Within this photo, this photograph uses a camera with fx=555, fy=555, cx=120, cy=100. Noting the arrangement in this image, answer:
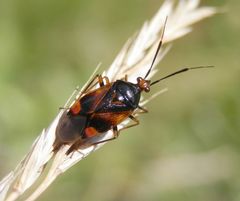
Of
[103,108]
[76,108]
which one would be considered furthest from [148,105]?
[76,108]

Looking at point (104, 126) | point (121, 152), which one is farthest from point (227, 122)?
point (104, 126)

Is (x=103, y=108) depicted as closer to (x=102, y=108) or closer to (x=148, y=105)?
(x=102, y=108)

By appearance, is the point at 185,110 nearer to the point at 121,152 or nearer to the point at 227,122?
the point at 227,122

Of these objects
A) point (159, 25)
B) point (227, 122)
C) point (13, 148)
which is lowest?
point (227, 122)

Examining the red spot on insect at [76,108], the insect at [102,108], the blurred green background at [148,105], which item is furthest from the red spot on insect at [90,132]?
the blurred green background at [148,105]

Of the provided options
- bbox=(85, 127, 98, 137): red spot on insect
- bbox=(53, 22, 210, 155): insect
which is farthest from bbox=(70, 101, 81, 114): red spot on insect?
bbox=(85, 127, 98, 137): red spot on insect

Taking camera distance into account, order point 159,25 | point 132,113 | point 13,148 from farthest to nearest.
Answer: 1. point 13,148
2. point 132,113
3. point 159,25

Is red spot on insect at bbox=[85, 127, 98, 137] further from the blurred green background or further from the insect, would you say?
the blurred green background
